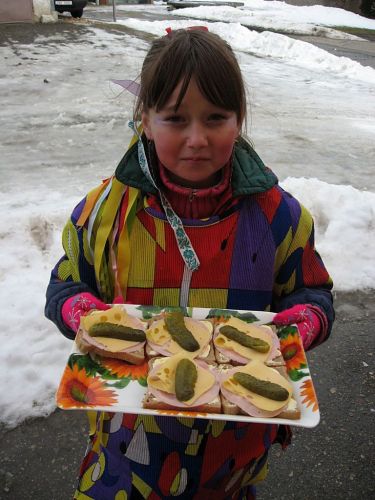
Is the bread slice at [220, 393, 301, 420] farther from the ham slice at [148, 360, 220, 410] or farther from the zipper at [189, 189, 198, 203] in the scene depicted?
the zipper at [189, 189, 198, 203]

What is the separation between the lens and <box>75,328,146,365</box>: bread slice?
169cm

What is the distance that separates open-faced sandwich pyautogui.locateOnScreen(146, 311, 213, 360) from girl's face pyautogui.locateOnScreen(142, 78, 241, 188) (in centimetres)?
50

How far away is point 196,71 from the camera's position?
1.53 meters

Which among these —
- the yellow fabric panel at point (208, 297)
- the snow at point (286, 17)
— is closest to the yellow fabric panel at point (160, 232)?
the yellow fabric panel at point (208, 297)

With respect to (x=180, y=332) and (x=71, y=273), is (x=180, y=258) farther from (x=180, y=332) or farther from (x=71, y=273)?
(x=71, y=273)

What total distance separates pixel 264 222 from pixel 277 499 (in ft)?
5.37

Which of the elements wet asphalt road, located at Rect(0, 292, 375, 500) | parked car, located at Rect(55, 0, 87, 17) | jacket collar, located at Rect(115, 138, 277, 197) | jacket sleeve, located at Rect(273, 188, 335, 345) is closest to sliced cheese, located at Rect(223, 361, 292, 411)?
jacket sleeve, located at Rect(273, 188, 335, 345)

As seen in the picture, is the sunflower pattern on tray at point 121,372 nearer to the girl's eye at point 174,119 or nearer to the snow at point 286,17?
the girl's eye at point 174,119

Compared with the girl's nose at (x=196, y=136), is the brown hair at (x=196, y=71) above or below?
above

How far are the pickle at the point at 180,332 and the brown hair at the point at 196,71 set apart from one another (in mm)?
703

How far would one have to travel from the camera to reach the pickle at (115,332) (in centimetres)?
170

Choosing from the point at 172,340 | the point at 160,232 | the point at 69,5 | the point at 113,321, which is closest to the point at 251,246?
the point at 160,232

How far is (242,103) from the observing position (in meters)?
1.67

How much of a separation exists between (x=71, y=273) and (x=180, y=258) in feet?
1.38
